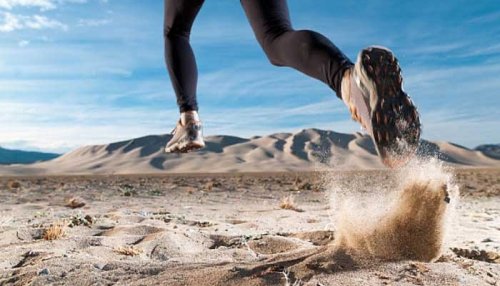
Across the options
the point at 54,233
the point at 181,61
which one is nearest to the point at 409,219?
the point at 181,61

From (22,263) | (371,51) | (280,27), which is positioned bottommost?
(22,263)

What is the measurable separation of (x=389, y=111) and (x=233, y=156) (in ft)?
292

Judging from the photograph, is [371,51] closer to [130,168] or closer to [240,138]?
[130,168]

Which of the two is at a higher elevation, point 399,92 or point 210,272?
point 399,92

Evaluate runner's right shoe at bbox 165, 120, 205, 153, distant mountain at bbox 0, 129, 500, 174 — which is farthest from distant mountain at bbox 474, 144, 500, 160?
runner's right shoe at bbox 165, 120, 205, 153

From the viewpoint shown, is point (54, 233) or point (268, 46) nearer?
point (268, 46)

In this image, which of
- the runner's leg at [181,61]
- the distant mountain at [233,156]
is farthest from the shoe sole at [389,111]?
the distant mountain at [233,156]

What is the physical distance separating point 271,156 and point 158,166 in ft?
58.9

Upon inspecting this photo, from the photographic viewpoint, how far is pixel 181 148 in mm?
3244

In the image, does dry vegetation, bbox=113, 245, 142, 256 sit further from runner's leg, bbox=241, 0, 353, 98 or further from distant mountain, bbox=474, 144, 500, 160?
distant mountain, bbox=474, 144, 500, 160

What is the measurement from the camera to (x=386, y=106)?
184 centimetres

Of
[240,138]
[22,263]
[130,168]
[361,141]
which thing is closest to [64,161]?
[130,168]

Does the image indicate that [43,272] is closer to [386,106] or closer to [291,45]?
[291,45]

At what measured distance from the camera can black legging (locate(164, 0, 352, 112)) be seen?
208 cm
